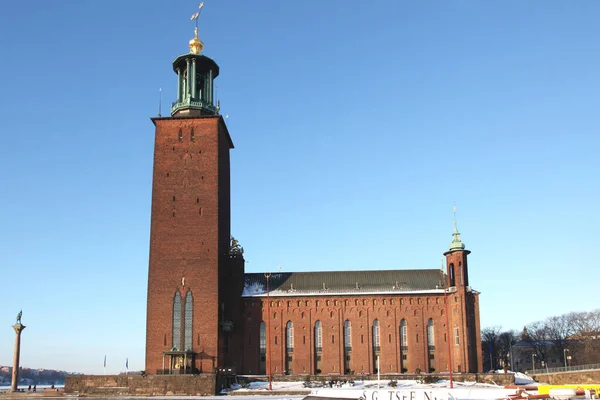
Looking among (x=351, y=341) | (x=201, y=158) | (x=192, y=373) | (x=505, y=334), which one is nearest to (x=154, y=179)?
(x=201, y=158)

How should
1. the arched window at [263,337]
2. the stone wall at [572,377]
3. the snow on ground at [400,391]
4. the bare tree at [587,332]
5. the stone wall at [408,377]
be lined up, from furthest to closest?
the bare tree at [587,332] < the arched window at [263,337] < the stone wall at [408,377] < the stone wall at [572,377] < the snow on ground at [400,391]

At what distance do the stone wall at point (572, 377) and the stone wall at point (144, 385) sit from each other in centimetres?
3605

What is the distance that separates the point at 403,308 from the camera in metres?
74.6

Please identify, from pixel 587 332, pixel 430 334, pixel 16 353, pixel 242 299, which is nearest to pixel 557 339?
pixel 587 332

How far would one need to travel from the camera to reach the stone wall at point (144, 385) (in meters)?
58.2

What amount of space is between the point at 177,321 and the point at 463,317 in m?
30.9

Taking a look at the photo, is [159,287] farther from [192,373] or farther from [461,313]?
[461,313]

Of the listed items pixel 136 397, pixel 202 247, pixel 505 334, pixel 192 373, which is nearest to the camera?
pixel 136 397

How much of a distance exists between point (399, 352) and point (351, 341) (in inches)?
219

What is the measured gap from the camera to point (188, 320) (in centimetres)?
6425

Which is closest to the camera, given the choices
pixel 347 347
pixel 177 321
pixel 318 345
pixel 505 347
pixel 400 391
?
pixel 400 391

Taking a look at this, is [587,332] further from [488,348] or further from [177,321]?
[177,321]

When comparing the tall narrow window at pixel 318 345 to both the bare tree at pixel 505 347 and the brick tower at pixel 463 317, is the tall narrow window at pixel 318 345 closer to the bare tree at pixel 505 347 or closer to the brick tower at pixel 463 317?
the brick tower at pixel 463 317

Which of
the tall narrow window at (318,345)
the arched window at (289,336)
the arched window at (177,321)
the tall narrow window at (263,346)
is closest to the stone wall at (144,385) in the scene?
the arched window at (177,321)
